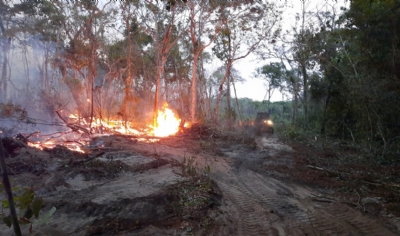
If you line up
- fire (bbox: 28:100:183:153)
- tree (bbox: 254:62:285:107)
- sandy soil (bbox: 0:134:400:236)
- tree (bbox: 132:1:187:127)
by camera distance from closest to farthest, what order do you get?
sandy soil (bbox: 0:134:400:236)
fire (bbox: 28:100:183:153)
tree (bbox: 132:1:187:127)
tree (bbox: 254:62:285:107)

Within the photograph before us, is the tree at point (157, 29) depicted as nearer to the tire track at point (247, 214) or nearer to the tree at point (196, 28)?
the tree at point (196, 28)

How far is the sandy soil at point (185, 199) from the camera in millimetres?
5176

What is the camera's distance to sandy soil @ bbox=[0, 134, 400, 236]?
17.0 feet

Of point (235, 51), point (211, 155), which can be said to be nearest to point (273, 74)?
point (235, 51)

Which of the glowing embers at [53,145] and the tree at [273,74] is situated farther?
the tree at [273,74]

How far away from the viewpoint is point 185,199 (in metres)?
6.27

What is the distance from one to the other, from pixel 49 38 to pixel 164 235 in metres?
24.3

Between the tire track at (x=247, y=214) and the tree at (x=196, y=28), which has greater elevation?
the tree at (x=196, y=28)

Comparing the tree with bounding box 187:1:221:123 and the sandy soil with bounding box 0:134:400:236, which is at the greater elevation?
the tree with bounding box 187:1:221:123

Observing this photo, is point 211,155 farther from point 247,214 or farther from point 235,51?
point 235,51

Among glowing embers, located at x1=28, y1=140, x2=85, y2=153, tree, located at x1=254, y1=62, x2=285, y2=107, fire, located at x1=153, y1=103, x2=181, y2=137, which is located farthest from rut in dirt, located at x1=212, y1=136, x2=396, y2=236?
tree, located at x1=254, y1=62, x2=285, y2=107

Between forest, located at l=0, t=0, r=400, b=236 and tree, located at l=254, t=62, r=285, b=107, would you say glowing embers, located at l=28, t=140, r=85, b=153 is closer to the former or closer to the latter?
forest, located at l=0, t=0, r=400, b=236

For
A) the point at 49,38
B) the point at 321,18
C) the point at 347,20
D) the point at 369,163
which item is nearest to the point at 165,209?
the point at 369,163

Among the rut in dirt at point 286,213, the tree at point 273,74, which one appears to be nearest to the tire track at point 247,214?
the rut in dirt at point 286,213
